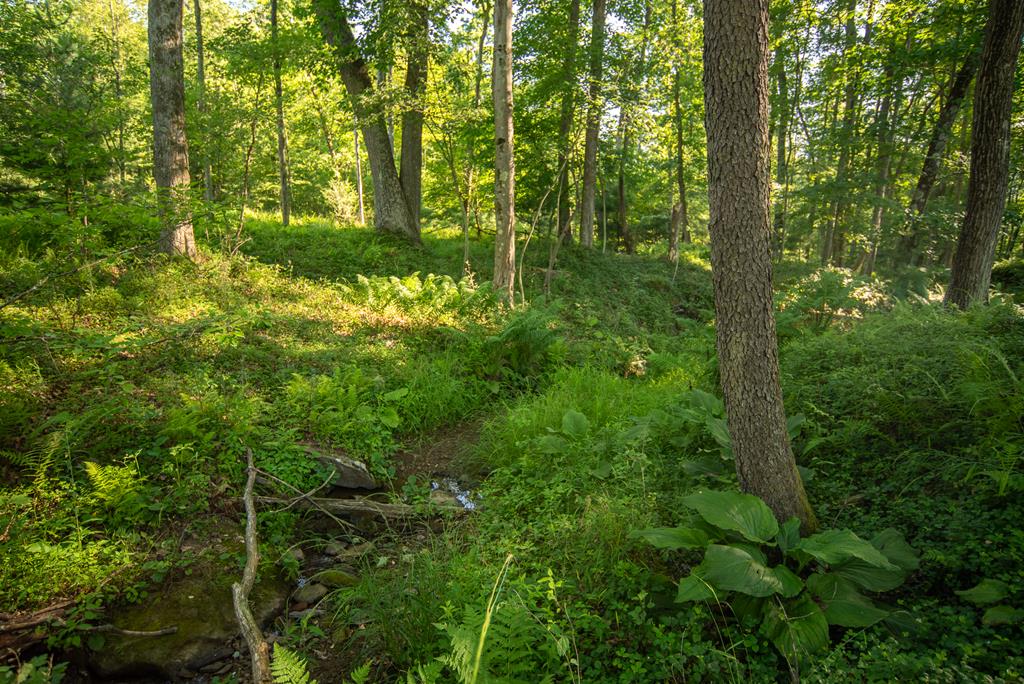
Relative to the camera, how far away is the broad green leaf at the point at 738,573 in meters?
2.41

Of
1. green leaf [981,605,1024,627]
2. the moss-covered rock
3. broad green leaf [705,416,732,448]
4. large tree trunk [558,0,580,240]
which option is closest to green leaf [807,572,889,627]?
green leaf [981,605,1024,627]

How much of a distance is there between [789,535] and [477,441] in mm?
3524

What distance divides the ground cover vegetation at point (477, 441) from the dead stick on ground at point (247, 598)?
0.08 ft

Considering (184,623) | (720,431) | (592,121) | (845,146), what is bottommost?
(184,623)

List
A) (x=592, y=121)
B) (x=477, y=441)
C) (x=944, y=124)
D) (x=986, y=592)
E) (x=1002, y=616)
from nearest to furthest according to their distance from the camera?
(x=1002, y=616) < (x=986, y=592) < (x=477, y=441) < (x=592, y=121) < (x=944, y=124)

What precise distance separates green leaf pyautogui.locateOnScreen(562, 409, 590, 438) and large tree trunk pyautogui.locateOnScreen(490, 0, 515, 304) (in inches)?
155

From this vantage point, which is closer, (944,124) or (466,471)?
(466,471)

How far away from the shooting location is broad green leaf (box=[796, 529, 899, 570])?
7.77 ft

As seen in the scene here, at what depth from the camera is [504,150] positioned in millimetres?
8438

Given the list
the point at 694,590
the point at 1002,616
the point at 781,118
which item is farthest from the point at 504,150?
the point at 781,118

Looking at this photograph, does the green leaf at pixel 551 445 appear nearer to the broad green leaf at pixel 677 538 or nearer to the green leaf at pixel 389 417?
the green leaf at pixel 389 417

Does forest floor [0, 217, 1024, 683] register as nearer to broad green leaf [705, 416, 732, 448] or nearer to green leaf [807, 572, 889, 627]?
green leaf [807, 572, 889, 627]

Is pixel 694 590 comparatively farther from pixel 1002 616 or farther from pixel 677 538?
pixel 1002 616

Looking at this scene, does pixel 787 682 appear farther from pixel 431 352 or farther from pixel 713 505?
pixel 431 352
